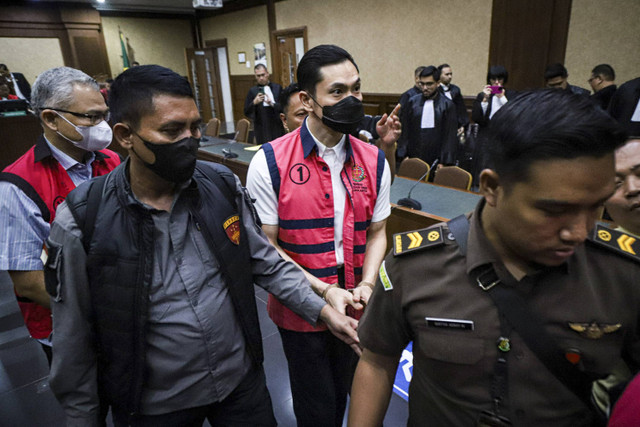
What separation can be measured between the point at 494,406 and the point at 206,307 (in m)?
0.77

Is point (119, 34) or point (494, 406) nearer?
point (494, 406)

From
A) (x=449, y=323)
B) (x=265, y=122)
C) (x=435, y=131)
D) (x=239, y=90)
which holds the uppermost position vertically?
(x=239, y=90)

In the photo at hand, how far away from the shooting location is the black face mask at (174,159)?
Answer: 1.08 m

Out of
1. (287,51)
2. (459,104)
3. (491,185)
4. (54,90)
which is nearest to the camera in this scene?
(491,185)

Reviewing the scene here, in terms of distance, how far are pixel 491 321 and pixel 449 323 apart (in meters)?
0.08

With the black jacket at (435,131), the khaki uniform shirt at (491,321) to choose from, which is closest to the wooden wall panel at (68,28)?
the black jacket at (435,131)

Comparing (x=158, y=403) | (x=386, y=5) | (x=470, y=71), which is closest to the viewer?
(x=158, y=403)

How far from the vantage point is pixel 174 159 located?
43.1 inches

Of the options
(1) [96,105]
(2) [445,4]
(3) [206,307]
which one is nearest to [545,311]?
(3) [206,307]

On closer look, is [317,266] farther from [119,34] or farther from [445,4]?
[119,34]

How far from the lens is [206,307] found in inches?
43.9

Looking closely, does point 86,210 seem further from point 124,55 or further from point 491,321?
point 124,55

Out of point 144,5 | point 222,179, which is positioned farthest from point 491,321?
point 144,5

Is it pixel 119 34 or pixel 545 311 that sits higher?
pixel 119 34
